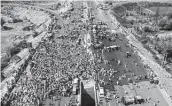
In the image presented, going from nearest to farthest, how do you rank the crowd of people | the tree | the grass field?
the crowd of people < the tree < the grass field

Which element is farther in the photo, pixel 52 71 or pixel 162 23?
pixel 162 23

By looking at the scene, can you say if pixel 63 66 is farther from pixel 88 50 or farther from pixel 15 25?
pixel 15 25

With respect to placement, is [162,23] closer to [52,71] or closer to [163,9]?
[163,9]

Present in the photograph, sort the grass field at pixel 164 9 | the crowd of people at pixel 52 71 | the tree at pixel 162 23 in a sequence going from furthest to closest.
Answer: the grass field at pixel 164 9, the tree at pixel 162 23, the crowd of people at pixel 52 71

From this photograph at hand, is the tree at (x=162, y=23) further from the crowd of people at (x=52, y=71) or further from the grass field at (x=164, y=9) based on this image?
the crowd of people at (x=52, y=71)

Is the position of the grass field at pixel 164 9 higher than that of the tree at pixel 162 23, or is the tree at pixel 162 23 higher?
the grass field at pixel 164 9

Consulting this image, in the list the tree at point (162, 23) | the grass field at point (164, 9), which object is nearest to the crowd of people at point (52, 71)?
the tree at point (162, 23)

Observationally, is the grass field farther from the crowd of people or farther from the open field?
the crowd of people

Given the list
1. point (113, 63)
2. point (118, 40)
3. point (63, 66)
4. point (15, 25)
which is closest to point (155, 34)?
point (118, 40)

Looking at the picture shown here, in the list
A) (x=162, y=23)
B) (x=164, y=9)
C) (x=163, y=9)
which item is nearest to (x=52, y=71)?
(x=162, y=23)

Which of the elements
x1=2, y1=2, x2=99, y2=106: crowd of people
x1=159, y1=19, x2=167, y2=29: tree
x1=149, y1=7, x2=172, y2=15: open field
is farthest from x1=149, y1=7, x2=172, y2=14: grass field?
x1=2, y1=2, x2=99, y2=106: crowd of people

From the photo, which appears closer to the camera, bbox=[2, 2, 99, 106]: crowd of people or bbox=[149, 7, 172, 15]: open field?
bbox=[2, 2, 99, 106]: crowd of people

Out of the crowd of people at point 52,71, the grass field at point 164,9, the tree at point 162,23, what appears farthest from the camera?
the grass field at point 164,9
